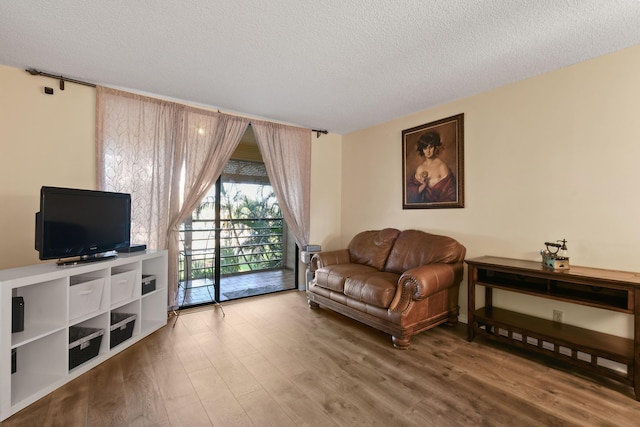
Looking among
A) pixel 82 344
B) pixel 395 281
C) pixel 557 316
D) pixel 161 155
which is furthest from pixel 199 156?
pixel 557 316

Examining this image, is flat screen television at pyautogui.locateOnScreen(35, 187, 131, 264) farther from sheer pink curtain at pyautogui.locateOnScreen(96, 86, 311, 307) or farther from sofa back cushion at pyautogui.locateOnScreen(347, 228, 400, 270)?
sofa back cushion at pyautogui.locateOnScreen(347, 228, 400, 270)

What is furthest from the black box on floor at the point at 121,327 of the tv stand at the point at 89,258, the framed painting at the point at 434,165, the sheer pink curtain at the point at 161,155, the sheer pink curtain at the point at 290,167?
the framed painting at the point at 434,165

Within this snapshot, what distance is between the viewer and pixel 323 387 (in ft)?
6.22

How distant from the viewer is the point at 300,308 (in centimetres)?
348

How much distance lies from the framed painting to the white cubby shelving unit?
3145mm

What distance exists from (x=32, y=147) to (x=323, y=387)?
3.29 m

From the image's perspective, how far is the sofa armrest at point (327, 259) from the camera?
3.54m

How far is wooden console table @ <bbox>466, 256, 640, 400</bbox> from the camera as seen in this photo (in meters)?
1.82

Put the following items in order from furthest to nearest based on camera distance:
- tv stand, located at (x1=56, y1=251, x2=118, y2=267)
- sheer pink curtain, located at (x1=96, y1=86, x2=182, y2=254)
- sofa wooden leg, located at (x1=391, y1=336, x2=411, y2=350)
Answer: sheer pink curtain, located at (x1=96, y1=86, x2=182, y2=254)
sofa wooden leg, located at (x1=391, y1=336, x2=411, y2=350)
tv stand, located at (x1=56, y1=251, x2=118, y2=267)

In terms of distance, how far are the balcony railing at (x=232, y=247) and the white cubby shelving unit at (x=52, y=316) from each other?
92 centimetres

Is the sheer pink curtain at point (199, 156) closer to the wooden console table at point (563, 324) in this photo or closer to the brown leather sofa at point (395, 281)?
the brown leather sofa at point (395, 281)

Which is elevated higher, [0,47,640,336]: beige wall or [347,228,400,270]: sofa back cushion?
[0,47,640,336]: beige wall

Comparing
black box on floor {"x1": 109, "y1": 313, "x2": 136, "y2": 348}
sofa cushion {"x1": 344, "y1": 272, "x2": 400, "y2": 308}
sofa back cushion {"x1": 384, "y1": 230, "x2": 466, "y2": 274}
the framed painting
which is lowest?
black box on floor {"x1": 109, "y1": 313, "x2": 136, "y2": 348}

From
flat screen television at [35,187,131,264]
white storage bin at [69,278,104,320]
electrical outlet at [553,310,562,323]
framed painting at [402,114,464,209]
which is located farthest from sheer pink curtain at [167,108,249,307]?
electrical outlet at [553,310,562,323]
